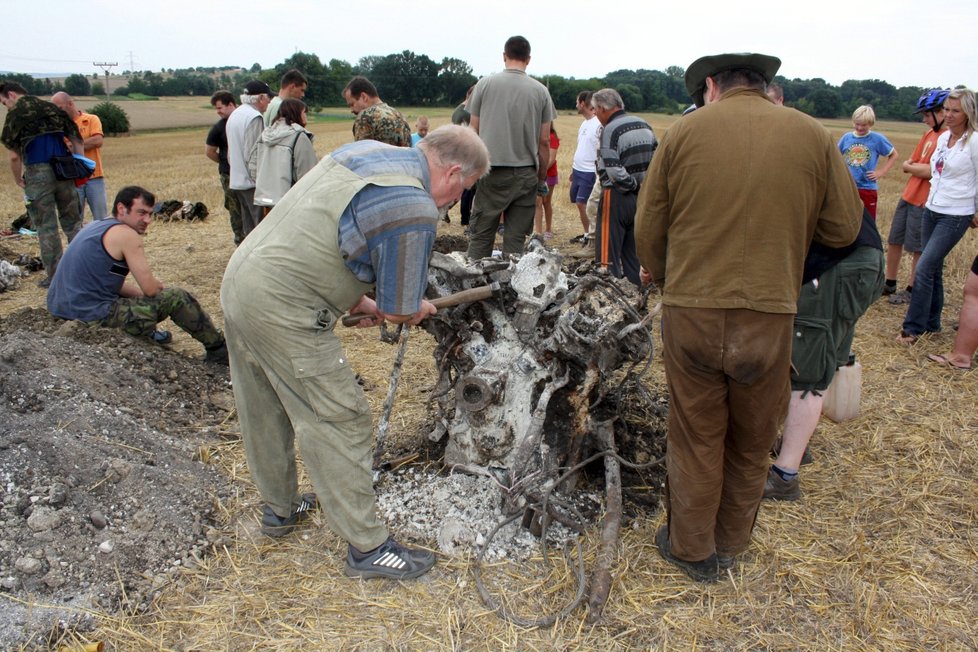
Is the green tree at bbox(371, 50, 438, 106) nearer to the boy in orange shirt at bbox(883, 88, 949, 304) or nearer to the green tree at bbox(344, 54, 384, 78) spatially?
the green tree at bbox(344, 54, 384, 78)

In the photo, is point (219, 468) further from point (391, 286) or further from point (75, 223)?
point (75, 223)

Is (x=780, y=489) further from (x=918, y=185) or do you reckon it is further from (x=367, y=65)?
(x=367, y=65)

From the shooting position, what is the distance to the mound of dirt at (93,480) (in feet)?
9.75

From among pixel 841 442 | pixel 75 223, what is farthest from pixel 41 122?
pixel 841 442

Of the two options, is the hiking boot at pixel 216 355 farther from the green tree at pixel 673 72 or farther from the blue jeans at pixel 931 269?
Answer: the green tree at pixel 673 72

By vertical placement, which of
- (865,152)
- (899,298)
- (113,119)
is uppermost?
(113,119)

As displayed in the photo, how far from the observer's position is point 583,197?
9.86m

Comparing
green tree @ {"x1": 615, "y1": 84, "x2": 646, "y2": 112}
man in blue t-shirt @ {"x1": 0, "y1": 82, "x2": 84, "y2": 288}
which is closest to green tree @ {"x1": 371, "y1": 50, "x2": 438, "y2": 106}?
green tree @ {"x1": 615, "y1": 84, "x2": 646, "y2": 112}

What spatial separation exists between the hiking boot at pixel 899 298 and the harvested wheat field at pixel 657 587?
319 centimetres

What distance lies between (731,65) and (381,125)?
4136mm

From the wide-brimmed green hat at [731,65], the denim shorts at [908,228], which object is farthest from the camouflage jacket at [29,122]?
the denim shorts at [908,228]

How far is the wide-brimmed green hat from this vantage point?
2.61 meters

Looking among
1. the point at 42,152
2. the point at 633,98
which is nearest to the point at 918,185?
the point at 42,152

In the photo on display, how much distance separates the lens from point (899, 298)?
728 cm
